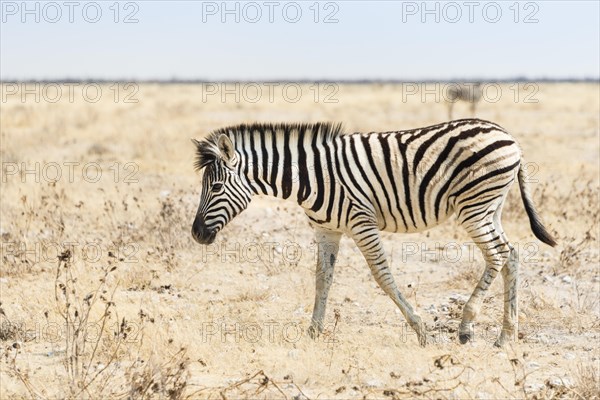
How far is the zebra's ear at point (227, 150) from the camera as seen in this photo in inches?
267

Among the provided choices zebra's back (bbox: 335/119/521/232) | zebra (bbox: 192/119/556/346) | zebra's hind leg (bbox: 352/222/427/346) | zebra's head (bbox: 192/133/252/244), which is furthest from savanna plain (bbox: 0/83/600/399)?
zebra's back (bbox: 335/119/521/232)

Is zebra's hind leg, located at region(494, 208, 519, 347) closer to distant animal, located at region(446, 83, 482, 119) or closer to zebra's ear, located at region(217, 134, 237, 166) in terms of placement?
zebra's ear, located at region(217, 134, 237, 166)

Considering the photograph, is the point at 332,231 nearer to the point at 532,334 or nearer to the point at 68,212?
the point at 532,334

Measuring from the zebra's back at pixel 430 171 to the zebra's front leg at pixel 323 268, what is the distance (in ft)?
1.85

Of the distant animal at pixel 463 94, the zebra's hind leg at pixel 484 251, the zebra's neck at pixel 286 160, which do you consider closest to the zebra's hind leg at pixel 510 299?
the zebra's hind leg at pixel 484 251

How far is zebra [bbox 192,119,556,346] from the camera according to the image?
685cm

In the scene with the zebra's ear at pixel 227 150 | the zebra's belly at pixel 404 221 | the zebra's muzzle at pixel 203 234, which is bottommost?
the zebra's muzzle at pixel 203 234

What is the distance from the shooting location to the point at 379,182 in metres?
6.96

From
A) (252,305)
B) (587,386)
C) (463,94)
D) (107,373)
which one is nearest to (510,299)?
(587,386)

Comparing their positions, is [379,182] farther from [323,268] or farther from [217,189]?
[217,189]

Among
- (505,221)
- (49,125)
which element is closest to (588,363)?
(505,221)

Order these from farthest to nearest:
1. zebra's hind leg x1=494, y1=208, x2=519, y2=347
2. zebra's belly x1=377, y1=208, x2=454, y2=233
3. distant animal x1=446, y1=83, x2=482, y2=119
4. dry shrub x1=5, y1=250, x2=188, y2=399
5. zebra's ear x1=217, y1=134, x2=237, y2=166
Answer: distant animal x1=446, y1=83, x2=482, y2=119 < zebra's belly x1=377, y1=208, x2=454, y2=233 < zebra's hind leg x1=494, y1=208, x2=519, y2=347 < zebra's ear x1=217, y1=134, x2=237, y2=166 < dry shrub x1=5, y1=250, x2=188, y2=399

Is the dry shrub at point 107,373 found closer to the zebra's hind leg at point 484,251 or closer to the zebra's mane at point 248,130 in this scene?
the zebra's mane at point 248,130

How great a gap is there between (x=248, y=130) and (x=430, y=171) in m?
1.66
